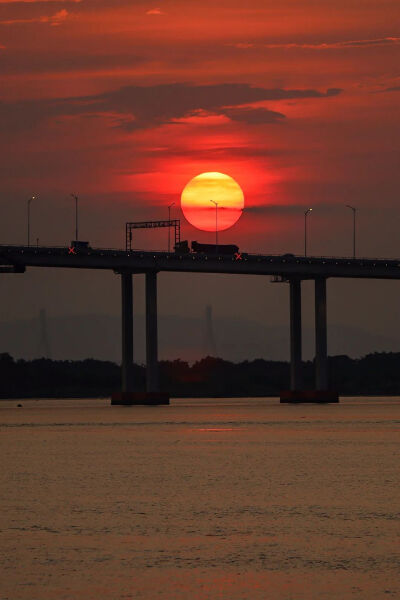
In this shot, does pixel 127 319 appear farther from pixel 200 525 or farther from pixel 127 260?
pixel 200 525

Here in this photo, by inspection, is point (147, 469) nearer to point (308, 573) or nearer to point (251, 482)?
point (251, 482)

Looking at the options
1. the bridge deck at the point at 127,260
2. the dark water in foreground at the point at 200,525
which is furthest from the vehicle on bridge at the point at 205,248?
the dark water in foreground at the point at 200,525

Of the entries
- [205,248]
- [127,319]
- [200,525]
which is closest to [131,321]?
[127,319]

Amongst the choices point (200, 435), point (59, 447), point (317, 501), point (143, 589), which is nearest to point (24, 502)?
point (317, 501)

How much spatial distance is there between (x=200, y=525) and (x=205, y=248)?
528 feet

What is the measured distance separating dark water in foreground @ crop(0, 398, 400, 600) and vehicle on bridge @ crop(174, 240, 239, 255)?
11780 centimetres

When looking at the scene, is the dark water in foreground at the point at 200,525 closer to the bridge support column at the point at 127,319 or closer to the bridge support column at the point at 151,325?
the bridge support column at the point at 151,325

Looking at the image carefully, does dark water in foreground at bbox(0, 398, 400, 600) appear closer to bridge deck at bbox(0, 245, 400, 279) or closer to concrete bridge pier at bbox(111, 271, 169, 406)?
bridge deck at bbox(0, 245, 400, 279)

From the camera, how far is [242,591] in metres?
27.0

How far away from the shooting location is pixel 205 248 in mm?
198625

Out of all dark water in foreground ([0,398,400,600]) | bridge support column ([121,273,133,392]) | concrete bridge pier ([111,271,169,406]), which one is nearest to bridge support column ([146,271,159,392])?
concrete bridge pier ([111,271,169,406])

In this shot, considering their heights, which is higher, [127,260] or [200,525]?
[127,260]

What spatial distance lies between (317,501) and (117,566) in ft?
54.4

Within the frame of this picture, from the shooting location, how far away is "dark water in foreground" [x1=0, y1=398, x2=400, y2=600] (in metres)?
27.9
